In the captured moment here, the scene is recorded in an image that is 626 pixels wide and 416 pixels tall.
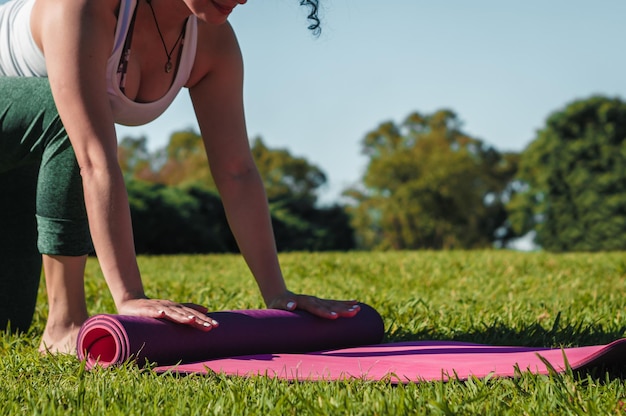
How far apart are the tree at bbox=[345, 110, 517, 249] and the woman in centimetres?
3531

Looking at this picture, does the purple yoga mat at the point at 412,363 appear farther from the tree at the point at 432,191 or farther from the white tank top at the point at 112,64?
the tree at the point at 432,191

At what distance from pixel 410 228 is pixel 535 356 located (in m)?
38.1

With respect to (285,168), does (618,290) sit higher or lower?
lower

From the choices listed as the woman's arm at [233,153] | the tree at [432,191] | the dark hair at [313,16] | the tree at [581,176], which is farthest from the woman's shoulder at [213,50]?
the tree at [432,191]

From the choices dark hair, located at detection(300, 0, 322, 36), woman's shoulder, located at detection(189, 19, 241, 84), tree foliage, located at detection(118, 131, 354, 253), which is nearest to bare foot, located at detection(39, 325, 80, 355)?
woman's shoulder, located at detection(189, 19, 241, 84)

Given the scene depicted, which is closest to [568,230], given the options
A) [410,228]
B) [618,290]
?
[410,228]

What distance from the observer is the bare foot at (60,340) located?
301cm

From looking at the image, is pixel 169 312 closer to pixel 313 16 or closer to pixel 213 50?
pixel 213 50

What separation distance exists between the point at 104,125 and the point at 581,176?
24.2 m

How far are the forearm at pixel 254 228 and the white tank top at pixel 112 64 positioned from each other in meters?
0.44

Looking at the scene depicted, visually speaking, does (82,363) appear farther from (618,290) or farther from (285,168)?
(285,168)

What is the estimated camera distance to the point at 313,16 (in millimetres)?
3217

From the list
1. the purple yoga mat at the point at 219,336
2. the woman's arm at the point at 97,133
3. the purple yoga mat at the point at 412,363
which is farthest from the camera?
the woman's arm at the point at 97,133

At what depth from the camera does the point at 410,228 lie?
40156 millimetres
